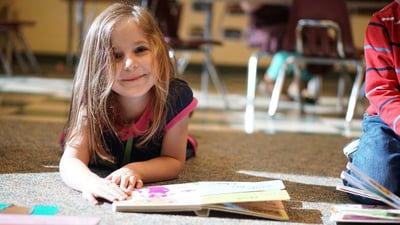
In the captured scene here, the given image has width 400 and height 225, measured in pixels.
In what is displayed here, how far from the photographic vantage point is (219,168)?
1749 mm

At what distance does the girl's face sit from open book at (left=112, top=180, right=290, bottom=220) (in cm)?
28

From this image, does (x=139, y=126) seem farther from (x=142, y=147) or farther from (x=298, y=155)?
(x=298, y=155)

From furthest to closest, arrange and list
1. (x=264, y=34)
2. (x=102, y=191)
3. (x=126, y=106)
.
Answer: (x=264, y=34) < (x=126, y=106) < (x=102, y=191)

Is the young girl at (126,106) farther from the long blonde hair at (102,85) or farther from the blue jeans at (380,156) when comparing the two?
the blue jeans at (380,156)

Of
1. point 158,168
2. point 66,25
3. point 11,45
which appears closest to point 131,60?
point 158,168

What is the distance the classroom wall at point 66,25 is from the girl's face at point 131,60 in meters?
4.12

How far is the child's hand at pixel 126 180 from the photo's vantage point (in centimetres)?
132

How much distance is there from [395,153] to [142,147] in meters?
0.64

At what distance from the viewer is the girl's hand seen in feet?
4.13

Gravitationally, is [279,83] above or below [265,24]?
below

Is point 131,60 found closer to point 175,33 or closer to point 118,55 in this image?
point 118,55

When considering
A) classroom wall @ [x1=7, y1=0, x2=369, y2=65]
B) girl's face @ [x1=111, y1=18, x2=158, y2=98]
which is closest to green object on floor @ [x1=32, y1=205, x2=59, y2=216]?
girl's face @ [x1=111, y1=18, x2=158, y2=98]

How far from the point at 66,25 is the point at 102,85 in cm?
441

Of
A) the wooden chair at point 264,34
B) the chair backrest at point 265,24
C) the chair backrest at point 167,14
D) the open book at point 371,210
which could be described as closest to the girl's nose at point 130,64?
the open book at point 371,210
